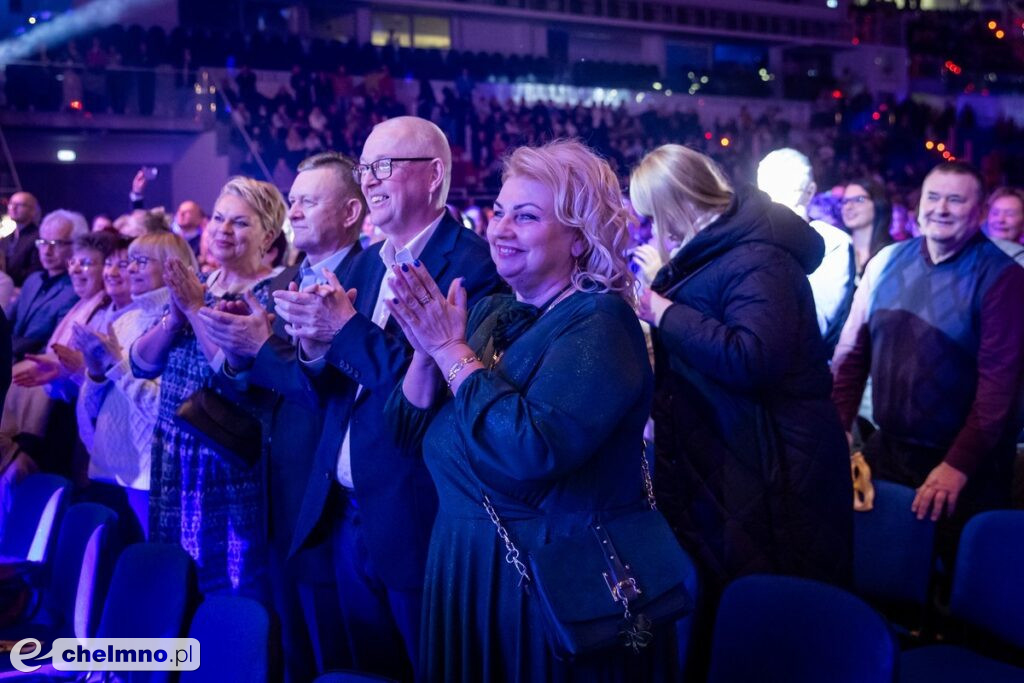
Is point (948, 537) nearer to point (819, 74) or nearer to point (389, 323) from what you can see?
point (389, 323)

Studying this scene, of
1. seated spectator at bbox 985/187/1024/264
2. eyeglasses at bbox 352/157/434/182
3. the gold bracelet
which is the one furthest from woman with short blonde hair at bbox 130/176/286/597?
seated spectator at bbox 985/187/1024/264

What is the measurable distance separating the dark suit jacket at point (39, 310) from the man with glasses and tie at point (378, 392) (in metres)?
2.68

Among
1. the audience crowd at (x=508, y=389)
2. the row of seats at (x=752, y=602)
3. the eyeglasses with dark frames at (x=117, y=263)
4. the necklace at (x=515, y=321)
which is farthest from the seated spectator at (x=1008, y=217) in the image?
the eyeglasses with dark frames at (x=117, y=263)

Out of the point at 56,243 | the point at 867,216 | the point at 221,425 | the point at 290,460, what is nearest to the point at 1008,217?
the point at 867,216

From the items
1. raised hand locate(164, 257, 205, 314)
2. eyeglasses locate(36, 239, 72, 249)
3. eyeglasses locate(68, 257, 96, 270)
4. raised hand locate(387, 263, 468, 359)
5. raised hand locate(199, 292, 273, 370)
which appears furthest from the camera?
eyeglasses locate(36, 239, 72, 249)

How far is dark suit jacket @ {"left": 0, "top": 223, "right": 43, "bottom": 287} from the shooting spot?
6.11 m

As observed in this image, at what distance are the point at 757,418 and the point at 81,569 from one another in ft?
6.21

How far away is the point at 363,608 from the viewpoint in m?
2.51

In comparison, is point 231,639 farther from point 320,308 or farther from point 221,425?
point 221,425

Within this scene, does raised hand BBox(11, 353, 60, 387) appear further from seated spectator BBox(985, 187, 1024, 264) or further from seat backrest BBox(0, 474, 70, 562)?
seated spectator BBox(985, 187, 1024, 264)

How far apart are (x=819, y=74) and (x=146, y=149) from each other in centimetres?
1846

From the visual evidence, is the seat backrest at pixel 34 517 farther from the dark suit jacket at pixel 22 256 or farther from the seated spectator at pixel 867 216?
the seated spectator at pixel 867 216

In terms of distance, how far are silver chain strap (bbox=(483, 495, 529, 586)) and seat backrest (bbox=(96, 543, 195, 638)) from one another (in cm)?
87

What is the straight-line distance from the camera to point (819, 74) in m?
25.7
